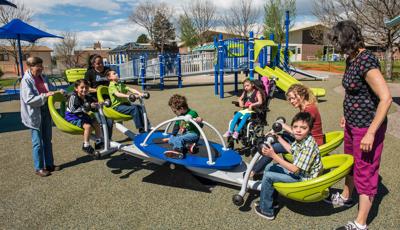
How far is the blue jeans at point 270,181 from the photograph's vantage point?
10.2ft

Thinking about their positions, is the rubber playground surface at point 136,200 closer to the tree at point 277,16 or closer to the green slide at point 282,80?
the green slide at point 282,80

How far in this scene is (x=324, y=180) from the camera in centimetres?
274

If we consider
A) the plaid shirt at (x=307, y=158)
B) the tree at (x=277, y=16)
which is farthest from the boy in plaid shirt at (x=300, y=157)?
the tree at (x=277, y=16)

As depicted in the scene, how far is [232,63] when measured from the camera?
1358cm

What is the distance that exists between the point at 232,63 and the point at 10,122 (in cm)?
896

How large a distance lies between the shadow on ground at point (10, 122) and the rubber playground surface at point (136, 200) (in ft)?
8.38

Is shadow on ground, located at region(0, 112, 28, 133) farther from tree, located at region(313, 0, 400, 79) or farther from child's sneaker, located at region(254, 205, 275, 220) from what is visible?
tree, located at region(313, 0, 400, 79)

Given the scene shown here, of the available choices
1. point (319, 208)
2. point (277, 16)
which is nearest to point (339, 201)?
point (319, 208)

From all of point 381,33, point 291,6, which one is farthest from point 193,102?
point 291,6

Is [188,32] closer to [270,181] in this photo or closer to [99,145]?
[99,145]

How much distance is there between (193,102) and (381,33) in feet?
40.4

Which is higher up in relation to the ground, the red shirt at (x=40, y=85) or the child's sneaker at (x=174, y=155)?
the red shirt at (x=40, y=85)

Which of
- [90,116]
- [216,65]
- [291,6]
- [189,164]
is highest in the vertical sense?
[291,6]

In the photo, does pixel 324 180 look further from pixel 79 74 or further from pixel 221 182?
pixel 79 74
